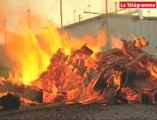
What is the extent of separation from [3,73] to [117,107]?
949 cm

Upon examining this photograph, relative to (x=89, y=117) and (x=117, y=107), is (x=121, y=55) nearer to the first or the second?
(x=117, y=107)

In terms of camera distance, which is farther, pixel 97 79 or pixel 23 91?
pixel 97 79

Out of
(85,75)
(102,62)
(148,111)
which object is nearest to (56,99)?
(85,75)

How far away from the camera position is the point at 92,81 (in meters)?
15.6

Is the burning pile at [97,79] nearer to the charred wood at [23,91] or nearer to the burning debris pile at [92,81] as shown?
the burning debris pile at [92,81]

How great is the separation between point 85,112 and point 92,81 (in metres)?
2.78

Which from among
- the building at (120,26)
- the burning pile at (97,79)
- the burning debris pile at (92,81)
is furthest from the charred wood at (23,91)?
the building at (120,26)

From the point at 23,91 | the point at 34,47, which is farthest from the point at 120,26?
the point at 23,91

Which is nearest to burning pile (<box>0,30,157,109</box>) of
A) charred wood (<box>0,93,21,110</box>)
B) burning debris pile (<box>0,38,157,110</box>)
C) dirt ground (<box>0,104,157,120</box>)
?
burning debris pile (<box>0,38,157,110</box>)

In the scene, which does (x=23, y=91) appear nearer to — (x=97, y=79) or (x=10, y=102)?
(x=10, y=102)

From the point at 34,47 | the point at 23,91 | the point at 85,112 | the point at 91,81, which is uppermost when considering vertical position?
the point at 34,47

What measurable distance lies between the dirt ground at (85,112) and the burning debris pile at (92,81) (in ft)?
2.64

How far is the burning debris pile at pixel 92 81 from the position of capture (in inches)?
601

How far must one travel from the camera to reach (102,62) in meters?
16.5
